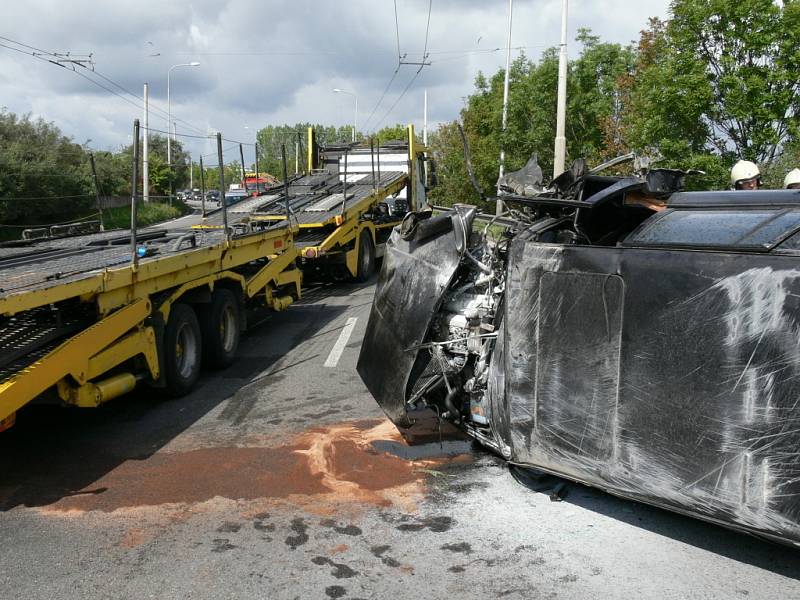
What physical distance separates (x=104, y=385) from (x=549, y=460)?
11.1 feet

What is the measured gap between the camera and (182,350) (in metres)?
6.72

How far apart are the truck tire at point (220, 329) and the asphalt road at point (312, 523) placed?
4.15 ft

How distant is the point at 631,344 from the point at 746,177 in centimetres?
435

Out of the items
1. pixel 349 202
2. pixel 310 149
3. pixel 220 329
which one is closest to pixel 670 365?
pixel 220 329

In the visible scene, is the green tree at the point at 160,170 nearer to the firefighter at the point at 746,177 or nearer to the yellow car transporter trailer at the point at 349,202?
the yellow car transporter trailer at the point at 349,202

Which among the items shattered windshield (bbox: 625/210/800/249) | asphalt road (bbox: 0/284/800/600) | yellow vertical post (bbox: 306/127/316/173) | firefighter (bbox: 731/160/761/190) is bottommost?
asphalt road (bbox: 0/284/800/600)

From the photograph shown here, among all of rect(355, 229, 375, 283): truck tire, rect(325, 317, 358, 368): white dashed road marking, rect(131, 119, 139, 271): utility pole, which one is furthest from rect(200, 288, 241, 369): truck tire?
rect(355, 229, 375, 283): truck tire

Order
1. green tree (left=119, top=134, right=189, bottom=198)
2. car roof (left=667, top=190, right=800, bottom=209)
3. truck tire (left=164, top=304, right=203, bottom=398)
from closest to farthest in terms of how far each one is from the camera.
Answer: car roof (left=667, top=190, right=800, bottom=209), truck tire (left=164, top=304, right=203, bottom=398), green tree (left=119, top=134, right=189, bottom=198)

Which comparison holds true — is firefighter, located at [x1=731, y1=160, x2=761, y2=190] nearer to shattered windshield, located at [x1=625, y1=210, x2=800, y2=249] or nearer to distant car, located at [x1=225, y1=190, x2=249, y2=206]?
shattered windshield, located at [x1=625, y1=210, x2=800, y2=249]

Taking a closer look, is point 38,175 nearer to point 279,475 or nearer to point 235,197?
point 235,197

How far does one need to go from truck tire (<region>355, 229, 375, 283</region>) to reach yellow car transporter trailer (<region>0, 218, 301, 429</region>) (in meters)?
4.89

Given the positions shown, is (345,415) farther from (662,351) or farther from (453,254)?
(662,351)

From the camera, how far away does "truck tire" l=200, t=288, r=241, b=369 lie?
23.9 ft

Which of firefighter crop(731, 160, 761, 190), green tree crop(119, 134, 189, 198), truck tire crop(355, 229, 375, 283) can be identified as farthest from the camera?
green tree crop(119, 134, 189, 198)
